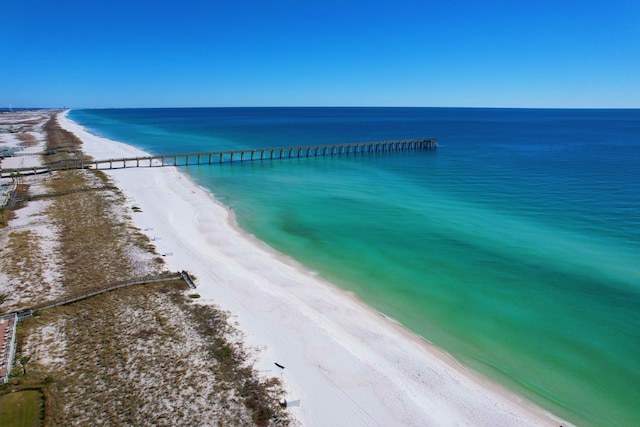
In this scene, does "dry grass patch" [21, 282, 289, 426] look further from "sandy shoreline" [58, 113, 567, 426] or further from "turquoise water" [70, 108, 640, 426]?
"turquoise water" [70, 108, 640, 426]

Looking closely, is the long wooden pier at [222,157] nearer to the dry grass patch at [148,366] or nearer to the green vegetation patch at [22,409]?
the dry grass patch at [148,366]

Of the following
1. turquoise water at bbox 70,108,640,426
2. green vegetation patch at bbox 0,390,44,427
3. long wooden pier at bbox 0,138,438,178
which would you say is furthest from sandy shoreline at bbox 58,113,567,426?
long wooden pier at bbox 0,138,438,178

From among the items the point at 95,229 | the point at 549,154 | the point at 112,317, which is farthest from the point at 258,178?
the point at 549,154

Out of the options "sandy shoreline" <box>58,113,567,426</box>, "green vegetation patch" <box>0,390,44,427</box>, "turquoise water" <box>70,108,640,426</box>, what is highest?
"turquoise water" <box>70,108,640,426</box>

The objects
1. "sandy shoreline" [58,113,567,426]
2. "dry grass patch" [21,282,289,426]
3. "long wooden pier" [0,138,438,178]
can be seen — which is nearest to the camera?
"dry grass patch" [21,282,289,426]

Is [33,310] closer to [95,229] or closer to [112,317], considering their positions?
[112,317]

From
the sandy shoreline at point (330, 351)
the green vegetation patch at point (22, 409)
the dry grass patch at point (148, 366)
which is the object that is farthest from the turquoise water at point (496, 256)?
the green vegetation patch at point (22, 409)
